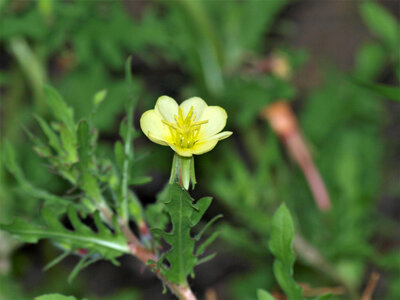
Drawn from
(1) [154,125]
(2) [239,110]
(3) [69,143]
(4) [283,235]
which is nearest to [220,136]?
(1) [154,125]

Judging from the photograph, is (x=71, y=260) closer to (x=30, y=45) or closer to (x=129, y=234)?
(x=30, y=45)

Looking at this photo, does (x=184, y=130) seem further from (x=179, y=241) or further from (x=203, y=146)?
(x=179, y=241)

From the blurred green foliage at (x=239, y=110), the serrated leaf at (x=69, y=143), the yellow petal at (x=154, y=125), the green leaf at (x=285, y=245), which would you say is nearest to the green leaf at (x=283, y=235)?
the green leaf at (x=285, y=245)

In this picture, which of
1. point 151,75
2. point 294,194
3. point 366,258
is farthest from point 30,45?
point 366,258

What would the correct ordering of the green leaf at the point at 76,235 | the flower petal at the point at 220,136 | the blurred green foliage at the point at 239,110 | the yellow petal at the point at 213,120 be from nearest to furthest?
the flower petal at the point at 220,136, the yellow petal at the point at 213,120, the green leaf at the point at 76,235, the blurred green foliage at the point at 239,110

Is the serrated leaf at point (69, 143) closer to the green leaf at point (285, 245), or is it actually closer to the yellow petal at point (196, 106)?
the yellow petal at point (196, 106)

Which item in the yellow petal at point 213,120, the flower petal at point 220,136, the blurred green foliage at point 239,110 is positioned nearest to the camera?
the flower petal at point 220,136

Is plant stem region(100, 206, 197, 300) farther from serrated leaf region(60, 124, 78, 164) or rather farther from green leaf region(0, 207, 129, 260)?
serrated leaf region(60, 124, 78, 164)
